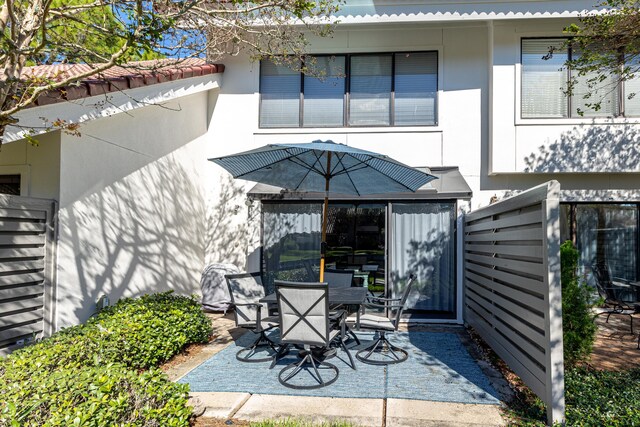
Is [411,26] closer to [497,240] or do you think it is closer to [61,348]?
[497,240]

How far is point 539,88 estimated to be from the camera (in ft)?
34.1

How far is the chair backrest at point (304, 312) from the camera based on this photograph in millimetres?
5898

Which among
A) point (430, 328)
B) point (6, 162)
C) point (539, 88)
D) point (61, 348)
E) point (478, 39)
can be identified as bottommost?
point (430, 328)

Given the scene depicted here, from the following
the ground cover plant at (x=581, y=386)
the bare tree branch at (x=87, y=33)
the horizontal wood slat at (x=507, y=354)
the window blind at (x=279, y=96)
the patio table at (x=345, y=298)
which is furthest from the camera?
the window blind at (x=279, y=96)

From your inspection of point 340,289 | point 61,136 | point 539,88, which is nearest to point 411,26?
point 539,88

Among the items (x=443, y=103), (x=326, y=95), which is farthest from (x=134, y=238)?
(x=443, y=103)

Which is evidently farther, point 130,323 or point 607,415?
point 130,323

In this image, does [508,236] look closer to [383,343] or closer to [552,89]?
[383,343]

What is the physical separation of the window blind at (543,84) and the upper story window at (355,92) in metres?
2.23

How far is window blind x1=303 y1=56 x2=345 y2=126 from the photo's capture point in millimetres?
11211

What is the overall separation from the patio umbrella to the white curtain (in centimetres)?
255

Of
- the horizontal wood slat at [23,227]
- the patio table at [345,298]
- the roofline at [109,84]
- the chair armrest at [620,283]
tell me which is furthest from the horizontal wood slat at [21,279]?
the chair armrest at [620,283]

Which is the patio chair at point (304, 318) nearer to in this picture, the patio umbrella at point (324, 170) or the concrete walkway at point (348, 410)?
the concrete walkway at point (348, 410)

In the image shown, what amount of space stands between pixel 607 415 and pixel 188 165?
32.2 feet
